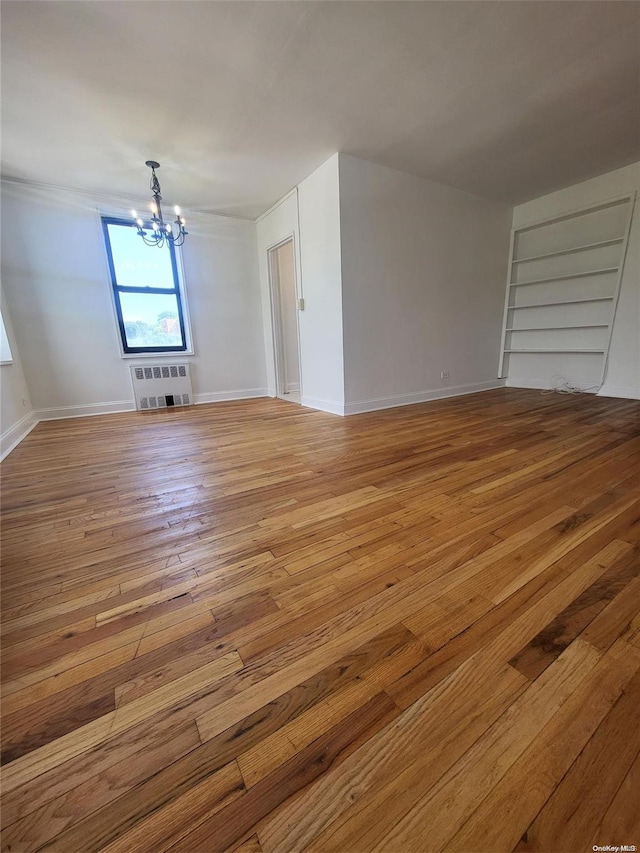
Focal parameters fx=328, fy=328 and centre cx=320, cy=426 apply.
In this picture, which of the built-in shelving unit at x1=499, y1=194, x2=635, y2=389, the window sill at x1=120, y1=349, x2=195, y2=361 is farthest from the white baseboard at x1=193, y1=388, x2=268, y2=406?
the built-in shelving unit at x1=499, y1=194, x2=635, y2=389

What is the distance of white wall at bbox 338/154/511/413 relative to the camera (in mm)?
3695

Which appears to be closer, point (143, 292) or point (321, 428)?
point (321, 428)

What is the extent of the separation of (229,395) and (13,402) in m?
2.63

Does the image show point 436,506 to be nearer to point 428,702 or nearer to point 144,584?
point 428,702

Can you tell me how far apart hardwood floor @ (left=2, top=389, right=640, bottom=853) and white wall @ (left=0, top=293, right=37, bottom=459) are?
65.9 inches

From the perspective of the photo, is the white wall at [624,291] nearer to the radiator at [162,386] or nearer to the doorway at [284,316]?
the doorway at [284,316]

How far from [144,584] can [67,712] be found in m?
0.45

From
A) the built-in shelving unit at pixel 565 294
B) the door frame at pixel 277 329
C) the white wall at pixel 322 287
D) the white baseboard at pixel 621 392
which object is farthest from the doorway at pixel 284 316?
the white baseboard at pixel 621 392

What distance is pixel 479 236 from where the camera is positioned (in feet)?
15.6

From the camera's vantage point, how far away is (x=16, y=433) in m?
3.37

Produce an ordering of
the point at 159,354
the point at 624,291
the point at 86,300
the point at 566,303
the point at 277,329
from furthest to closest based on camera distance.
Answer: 1. the point at 277,329
2. the point at 159,354
3. the point at 566,303
4. the point at 86,300
5. the point at 624,291

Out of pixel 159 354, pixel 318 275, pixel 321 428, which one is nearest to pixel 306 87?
pixel 318 275

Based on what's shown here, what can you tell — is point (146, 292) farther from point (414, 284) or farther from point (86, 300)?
point (414, 284)

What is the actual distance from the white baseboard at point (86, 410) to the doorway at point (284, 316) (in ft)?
7.44
